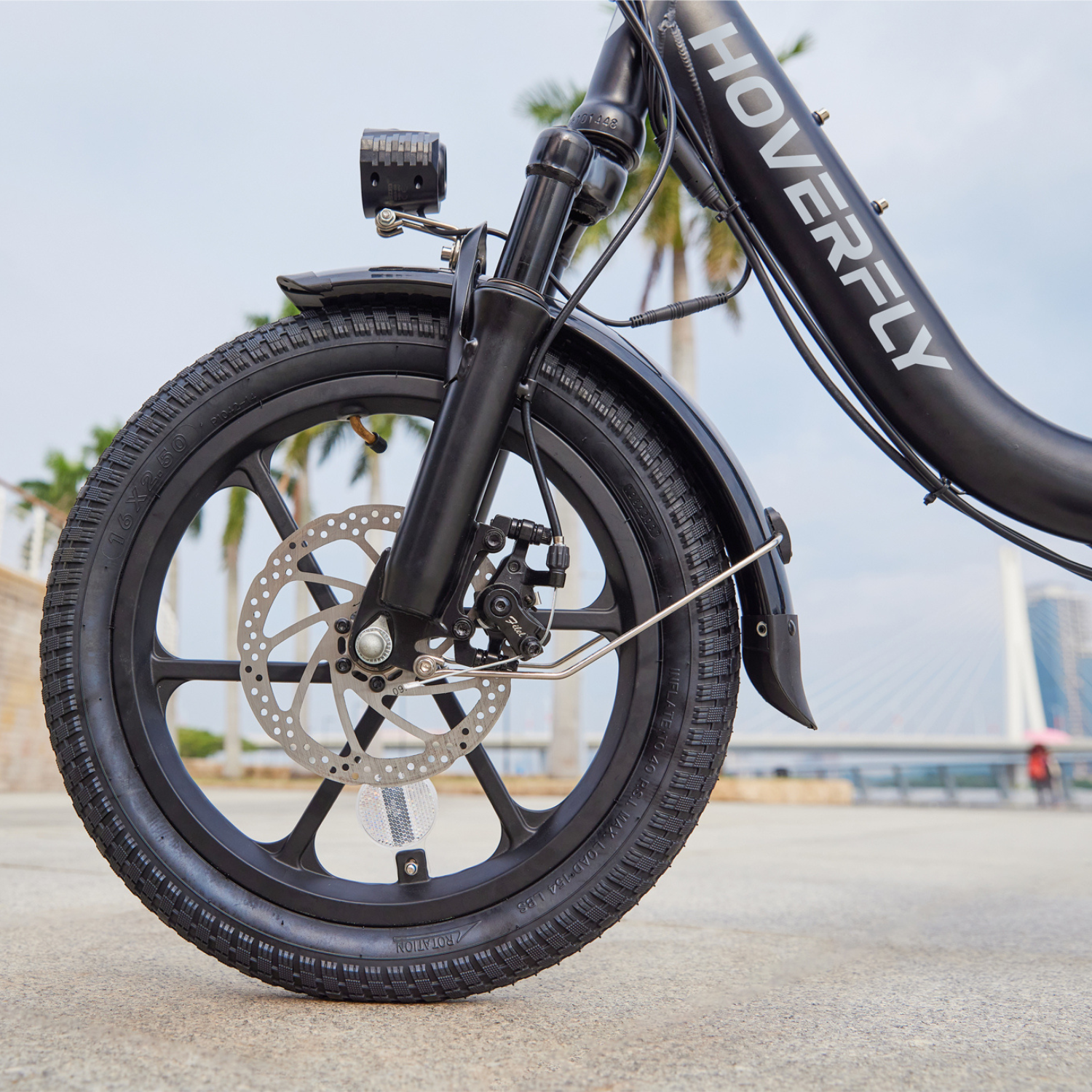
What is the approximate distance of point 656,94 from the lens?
60.6 inches

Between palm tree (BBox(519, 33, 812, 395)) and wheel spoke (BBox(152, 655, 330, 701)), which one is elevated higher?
palm tree (BBox(519, 33, 812, 395))

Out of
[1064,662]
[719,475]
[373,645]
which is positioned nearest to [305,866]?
[373,645]

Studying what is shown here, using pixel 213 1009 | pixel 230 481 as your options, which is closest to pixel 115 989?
pixel 213 1009

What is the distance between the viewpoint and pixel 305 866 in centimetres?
140

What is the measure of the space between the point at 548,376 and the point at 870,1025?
103 centimetres

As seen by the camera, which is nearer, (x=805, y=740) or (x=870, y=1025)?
(x=870, y=1025)

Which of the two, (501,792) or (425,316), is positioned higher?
(425,316)

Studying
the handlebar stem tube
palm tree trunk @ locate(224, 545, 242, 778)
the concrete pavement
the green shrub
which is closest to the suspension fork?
the handlebar stem tube

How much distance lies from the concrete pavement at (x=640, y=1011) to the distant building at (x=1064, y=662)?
52126 millimetres

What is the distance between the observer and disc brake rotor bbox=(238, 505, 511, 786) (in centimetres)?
133

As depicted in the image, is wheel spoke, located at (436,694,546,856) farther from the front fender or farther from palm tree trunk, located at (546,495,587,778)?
palm tree trunk, located at (546,495,587,778)

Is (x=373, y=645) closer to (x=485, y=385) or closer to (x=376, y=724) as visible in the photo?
(x=376, y=724)

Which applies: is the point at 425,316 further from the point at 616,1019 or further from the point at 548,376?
the point at 616,1019

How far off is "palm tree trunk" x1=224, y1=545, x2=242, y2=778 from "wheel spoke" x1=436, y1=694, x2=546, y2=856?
26.7 meters
